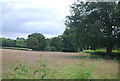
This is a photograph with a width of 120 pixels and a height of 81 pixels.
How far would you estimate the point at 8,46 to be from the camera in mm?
2852

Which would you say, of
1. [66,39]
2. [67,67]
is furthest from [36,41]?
[66,39]

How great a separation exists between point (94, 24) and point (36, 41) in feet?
18.9

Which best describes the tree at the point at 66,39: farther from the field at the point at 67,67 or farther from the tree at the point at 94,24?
the field at the point at 67,67

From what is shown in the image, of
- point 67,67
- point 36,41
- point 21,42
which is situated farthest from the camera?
point 36,41

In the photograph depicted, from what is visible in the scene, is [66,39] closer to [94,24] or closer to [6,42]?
[94,24]

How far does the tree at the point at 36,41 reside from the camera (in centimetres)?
255

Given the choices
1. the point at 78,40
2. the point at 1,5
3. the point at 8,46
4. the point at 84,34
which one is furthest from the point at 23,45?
the point at 78,40

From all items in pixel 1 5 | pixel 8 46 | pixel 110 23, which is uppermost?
pixel 110 23

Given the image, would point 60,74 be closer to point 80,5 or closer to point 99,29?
point 99,29

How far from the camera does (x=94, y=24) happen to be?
26.3 feet

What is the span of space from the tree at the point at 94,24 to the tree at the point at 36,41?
17.3 ft

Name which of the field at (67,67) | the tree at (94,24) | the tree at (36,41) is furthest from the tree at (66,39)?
the tree at (36,41)

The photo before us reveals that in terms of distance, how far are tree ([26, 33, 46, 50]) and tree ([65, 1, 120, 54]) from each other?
5.26 m

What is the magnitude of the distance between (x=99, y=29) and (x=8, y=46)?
21.0 ft
